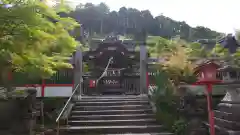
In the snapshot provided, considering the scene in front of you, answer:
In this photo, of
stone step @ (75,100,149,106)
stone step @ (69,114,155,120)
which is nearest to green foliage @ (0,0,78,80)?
stone step @ (69,114,155,120)

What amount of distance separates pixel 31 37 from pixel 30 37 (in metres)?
0.06

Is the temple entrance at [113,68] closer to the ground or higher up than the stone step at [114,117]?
higher up

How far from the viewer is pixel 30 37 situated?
5.75 meters

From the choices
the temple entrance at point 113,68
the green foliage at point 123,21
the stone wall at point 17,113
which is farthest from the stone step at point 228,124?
the green foliage at point 123,21

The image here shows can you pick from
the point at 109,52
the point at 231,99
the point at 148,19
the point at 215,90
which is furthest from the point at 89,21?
the point at 231,99

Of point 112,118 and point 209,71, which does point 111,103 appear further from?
point 209,71

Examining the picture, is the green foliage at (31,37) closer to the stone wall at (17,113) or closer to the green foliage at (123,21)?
the stone wall at (17,113)

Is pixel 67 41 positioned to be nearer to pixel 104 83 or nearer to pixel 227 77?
pixel 227 77

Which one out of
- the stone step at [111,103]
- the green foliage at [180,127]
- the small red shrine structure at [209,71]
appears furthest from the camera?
the stone step at [111,103]

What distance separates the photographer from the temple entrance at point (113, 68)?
16.6m

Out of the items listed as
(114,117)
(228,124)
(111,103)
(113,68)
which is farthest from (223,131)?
(113,68)

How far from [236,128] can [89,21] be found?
5588cm

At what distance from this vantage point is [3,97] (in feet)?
29.6

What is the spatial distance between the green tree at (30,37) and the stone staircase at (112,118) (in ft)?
10.1
